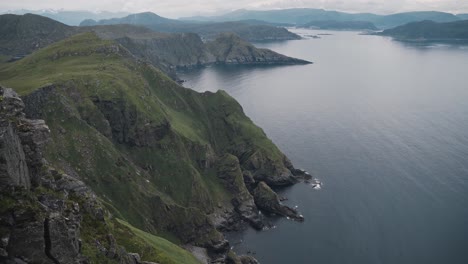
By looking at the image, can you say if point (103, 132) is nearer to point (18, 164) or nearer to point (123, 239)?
point (123, 239)

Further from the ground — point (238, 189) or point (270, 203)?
point (238, 189)

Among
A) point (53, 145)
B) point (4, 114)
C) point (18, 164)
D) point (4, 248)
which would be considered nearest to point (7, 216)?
point (4, 248)

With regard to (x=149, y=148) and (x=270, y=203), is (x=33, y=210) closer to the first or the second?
(x=149, y=148)

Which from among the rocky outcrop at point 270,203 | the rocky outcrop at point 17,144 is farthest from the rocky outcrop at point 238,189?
the rocky outcrop at point 17,144

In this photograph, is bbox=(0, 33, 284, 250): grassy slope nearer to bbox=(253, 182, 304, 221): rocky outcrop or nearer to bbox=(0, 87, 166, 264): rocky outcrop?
bbox=(253, 182, 304, 221): rocky outcrop

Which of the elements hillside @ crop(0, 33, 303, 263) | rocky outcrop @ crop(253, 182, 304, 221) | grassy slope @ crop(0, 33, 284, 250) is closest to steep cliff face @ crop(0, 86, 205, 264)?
hillside @ crop(0, 33, 303, 263)

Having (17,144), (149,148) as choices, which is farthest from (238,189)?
(17,144)

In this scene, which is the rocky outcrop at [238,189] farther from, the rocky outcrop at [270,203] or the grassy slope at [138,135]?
the grassy slope at [138,135]
